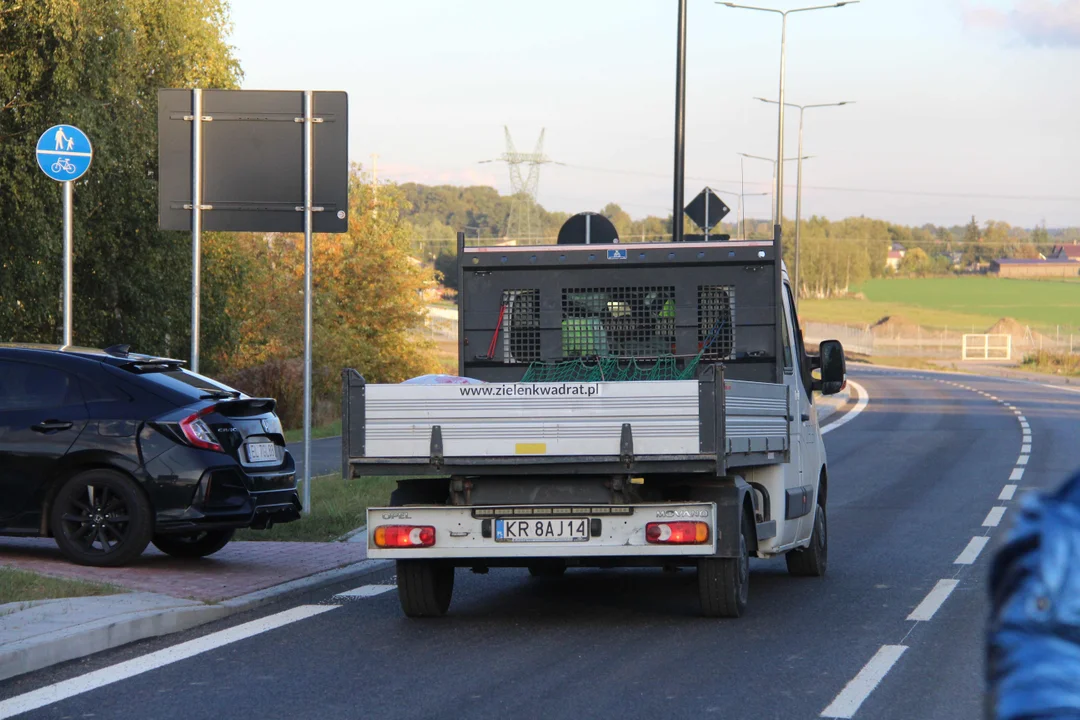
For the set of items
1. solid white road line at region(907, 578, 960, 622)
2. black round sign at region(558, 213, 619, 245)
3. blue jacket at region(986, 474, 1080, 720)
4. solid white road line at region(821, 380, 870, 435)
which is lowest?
solid white road line at region(821, 380, 870, 435)

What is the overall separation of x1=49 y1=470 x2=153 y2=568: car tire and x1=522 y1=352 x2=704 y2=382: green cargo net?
9.22 ft

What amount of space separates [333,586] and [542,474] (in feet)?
8.53

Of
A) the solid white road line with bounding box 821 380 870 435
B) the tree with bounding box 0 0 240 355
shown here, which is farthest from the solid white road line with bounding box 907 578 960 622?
the solid white road line with bounding box 821 380 870 435

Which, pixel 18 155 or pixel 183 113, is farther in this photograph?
pixel 18 155

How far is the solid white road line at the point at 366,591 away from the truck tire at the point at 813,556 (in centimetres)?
298

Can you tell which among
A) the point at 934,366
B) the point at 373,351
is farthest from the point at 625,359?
the point at 934,366

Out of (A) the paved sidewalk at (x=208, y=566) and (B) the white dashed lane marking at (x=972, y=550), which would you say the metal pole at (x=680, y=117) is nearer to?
(B) the white dashed lane marking at (x=972, y=550)

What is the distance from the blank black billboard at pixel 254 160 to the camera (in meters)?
14.3

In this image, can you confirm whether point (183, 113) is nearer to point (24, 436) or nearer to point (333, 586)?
point (24, 436)

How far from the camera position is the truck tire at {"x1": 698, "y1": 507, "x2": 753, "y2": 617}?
874 centimetres

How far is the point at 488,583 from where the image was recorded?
36.3 ft

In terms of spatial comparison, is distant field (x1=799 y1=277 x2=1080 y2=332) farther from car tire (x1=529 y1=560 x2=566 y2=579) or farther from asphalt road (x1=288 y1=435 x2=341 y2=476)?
car tire (x1=529 y1=560 x2=566 y2=579)

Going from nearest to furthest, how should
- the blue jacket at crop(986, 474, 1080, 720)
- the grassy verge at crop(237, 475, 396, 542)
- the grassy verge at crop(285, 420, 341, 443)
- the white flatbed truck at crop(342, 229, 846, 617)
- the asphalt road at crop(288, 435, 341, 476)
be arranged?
the blue jacket at crop(986, 474, 1080, 720) < the white flatbed truck at crop(342, 229, 846, 617) < the grassy verge at crop(237, 475, 396, 542) < the asphalt road at crop(288, 435, 341, 476) < the grassy verge at crop(285, 420, 341, 443)

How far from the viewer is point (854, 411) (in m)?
37.8
